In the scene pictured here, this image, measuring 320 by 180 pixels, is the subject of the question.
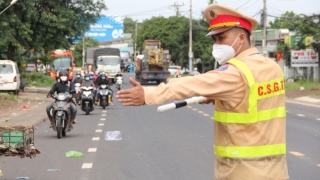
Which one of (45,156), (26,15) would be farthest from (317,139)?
(26,15)

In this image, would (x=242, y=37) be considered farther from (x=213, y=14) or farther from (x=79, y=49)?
(x=79, y=49)

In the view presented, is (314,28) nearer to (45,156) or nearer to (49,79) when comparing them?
(49,79)

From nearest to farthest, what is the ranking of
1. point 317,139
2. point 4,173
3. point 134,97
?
point 134,97 < point 4,173 < point 317,139

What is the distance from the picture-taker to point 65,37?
40.3 meters

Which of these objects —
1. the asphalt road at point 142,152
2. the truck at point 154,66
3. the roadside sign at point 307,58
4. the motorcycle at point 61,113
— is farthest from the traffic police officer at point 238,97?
the truck at point 154,66

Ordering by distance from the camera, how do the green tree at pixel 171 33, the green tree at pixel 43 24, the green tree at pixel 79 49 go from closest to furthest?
the green tree at pixel 43 24
the green tree at pixel 171 33
the green tree at pixel 79 49

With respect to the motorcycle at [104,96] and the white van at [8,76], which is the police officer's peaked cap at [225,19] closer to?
the motorcycle at [104,96]

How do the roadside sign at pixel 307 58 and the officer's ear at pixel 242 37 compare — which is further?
the roadside sign at pixel 307 58

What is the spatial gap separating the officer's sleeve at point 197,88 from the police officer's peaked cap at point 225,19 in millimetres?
435

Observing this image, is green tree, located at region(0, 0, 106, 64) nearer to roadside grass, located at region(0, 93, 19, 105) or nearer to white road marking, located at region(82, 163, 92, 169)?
roadside grass, located at region(0, 93, 19, 105)

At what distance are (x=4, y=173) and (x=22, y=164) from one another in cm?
112

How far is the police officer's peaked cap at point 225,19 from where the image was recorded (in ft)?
14.4

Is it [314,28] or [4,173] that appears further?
[314,28]

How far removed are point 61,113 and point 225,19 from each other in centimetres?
1262
